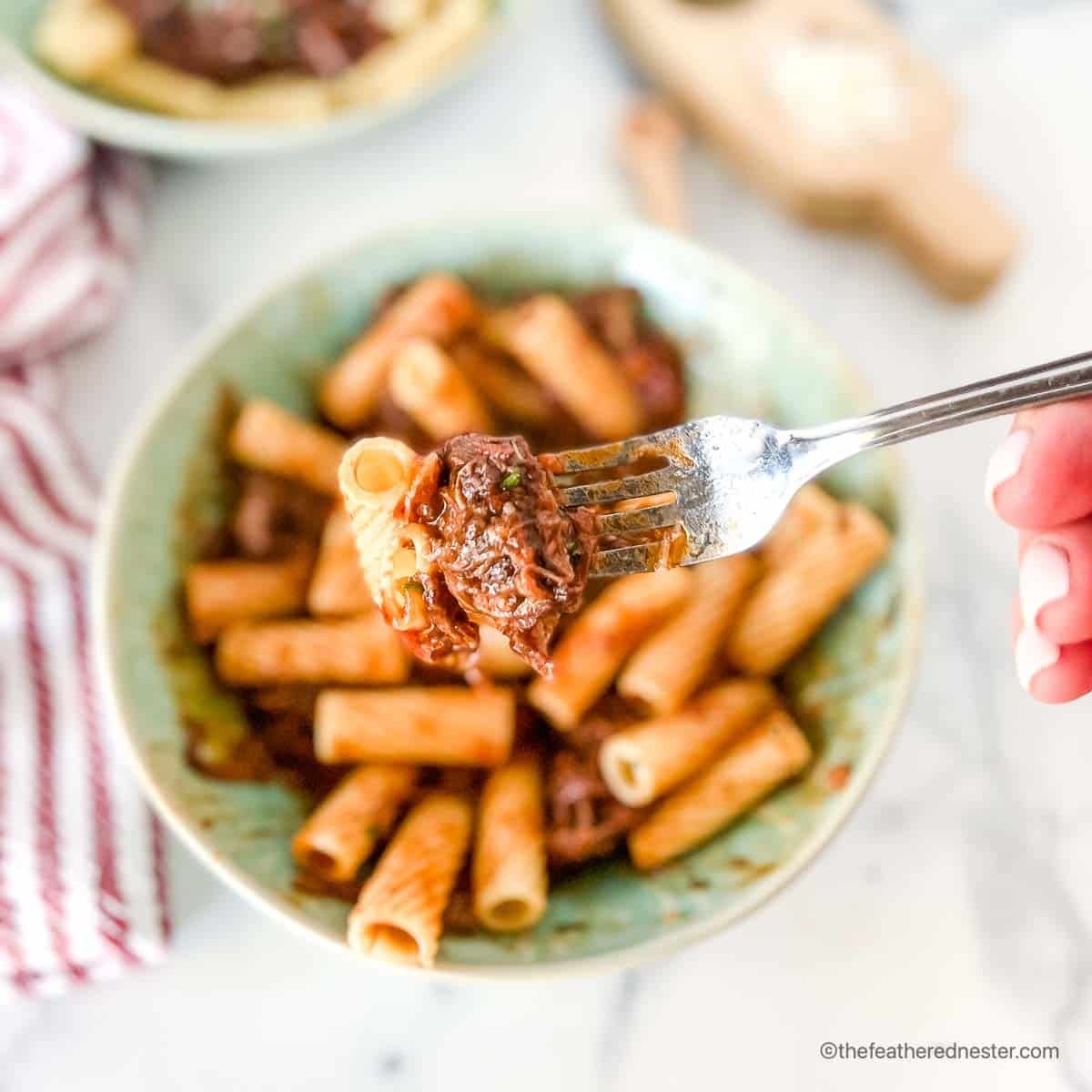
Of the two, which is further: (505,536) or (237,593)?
(237,593)

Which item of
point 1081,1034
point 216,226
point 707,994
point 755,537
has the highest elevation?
point 216,226

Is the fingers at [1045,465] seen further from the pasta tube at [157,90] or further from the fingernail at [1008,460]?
the pasta tube at [157,90]

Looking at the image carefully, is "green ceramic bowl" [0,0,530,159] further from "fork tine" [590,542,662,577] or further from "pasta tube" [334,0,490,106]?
"fork tine" [590,542,662,577]

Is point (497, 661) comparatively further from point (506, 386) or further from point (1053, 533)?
point (1053, 533)

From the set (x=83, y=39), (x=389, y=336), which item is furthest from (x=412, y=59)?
(x=389, y=336)

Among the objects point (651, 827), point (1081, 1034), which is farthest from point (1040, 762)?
point (651, 827)

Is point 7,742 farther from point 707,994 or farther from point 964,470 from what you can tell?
point 964,470
